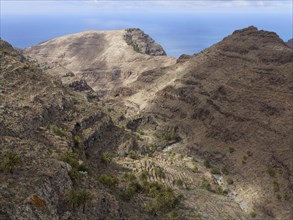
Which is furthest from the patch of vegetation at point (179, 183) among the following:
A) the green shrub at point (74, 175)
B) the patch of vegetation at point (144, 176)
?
the green shrub at point (74, 175)

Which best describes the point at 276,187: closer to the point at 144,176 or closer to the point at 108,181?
the point at 144,176

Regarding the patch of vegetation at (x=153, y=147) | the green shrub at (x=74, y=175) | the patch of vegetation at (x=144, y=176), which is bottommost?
the patch of vegetation at (x=153, y=147)

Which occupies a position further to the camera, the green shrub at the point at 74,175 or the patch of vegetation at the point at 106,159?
the patch of vegetation at the point at 106,159

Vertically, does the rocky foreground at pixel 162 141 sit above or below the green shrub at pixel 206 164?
above

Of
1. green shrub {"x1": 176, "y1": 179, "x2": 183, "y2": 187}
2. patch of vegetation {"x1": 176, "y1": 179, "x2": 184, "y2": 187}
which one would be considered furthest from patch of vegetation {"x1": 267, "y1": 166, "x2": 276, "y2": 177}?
green shrub {"x1": 176, "y1": 179, "x2": 183, "y2": 187}

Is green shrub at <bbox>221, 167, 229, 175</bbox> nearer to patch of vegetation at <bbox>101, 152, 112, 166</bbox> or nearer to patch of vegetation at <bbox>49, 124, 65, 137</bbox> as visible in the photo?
patch of vegetation at <bbox>101, 152, 112, 166</bbox>

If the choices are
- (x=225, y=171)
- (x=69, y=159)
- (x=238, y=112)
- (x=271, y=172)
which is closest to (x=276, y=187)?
(x=271, y=172)

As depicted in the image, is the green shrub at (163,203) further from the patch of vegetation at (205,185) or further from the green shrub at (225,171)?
the green shrub at (225,171)
